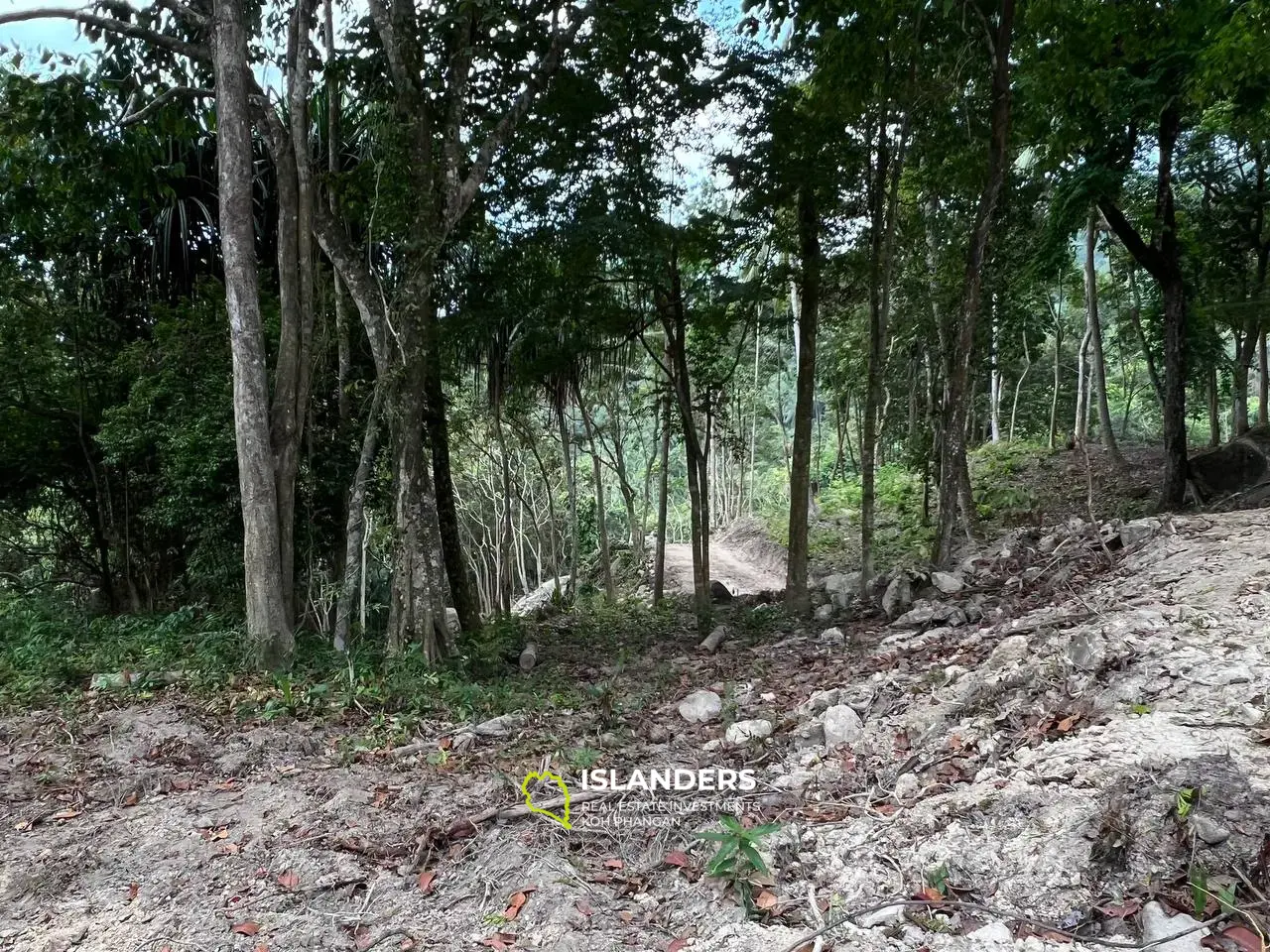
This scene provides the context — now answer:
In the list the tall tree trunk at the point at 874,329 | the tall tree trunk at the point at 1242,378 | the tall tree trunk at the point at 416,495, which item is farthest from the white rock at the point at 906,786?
the tall tree trunk at the point at 1242,378

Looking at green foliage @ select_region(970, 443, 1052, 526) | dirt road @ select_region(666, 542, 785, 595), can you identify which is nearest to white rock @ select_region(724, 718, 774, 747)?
green foliage @ select_region(970, 443, 1052, 526)

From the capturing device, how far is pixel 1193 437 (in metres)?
24.2

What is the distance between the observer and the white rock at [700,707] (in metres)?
5.00

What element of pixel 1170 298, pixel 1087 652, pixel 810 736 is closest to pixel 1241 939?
pixel 1087 652

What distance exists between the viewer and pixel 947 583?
7.01m

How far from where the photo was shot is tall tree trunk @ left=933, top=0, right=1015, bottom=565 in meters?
6.50

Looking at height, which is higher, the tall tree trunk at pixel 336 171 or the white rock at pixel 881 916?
the tall tree trunk at pixel 336 171

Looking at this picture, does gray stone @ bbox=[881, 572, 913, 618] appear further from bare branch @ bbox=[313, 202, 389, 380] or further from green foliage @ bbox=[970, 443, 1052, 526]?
bare branch @ bbox=[313, 202, 389, 380]

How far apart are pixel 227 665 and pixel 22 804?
7.02 feet

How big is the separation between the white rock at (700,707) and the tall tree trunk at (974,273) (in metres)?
3.38

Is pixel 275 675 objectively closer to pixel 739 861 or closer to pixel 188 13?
pixel 739 861

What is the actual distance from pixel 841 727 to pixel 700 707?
4.16ft

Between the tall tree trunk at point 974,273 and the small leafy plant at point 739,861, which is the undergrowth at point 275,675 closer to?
the small leafy plant at point 739,861

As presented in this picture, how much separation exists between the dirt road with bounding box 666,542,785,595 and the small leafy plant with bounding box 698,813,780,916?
11539 mm
